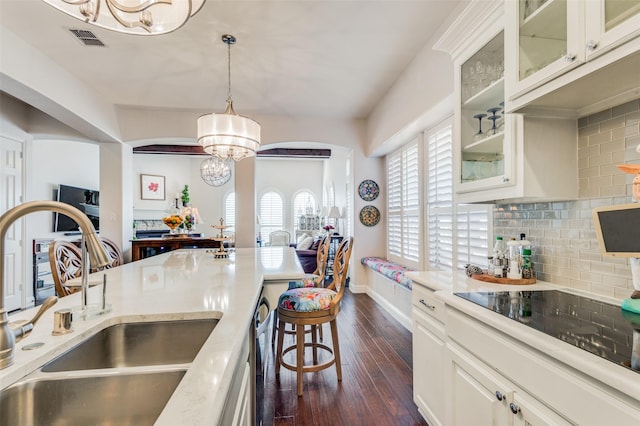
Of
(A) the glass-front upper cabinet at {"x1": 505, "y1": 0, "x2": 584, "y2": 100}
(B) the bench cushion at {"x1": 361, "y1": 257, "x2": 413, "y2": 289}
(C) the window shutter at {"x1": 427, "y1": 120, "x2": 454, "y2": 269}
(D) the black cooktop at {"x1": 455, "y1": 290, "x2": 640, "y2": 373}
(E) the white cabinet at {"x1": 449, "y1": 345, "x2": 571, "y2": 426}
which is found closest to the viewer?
(D) the black cooktop at {"x1": 455, "y1": 290, "x2": 640, "y2": 373}

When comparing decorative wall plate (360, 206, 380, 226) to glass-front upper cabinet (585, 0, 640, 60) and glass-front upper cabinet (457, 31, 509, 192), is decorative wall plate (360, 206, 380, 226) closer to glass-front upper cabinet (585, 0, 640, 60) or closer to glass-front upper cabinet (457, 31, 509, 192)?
glass-front upper cabinet (457, 31, 509, 192)

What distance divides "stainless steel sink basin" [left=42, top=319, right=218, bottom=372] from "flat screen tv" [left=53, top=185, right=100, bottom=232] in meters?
5.66

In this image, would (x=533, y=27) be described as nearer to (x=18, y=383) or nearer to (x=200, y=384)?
(x=200, y=384)

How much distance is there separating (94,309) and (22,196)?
4633mm

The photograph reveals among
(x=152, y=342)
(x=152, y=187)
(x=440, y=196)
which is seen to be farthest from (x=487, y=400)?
(x=152, y=187)

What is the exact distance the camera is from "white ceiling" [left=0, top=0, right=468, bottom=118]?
2.46m

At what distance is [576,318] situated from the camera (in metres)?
1.08

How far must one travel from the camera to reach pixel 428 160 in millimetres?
3553

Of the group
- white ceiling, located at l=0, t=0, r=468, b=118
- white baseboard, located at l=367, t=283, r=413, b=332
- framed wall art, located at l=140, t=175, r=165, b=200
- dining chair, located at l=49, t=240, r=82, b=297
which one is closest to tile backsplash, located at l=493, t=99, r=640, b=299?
white ceiling, located at l=0, t=0, r=468, b=118

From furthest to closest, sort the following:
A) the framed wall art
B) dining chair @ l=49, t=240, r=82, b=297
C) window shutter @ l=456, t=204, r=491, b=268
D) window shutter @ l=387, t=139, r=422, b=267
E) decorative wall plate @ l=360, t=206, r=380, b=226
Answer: the framed wall art
decorative wall plate @ l=360, t=206, r=380, b=226
window shutter @ l=387, t=139, r=422, b=267
window shutter @ l=456, t=204, r=491, b=268
dining chair @ l=49, t=240, r=82, b=297

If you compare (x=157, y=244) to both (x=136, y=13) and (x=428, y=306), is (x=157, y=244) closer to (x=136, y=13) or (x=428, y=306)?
(x=136, y=13)

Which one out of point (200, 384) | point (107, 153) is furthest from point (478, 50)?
point (107, 153)

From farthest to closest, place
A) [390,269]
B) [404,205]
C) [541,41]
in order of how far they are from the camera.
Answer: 1. [404,205]
2. [390,269]
3. [541,41]

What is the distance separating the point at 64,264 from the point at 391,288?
3320 millimetres
